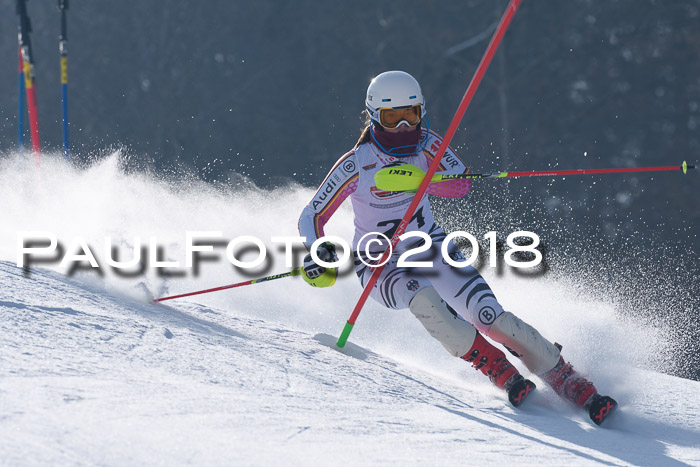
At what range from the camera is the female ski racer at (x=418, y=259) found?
11.3 feet

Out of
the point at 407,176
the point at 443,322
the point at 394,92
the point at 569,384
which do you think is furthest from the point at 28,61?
the point at 569,384

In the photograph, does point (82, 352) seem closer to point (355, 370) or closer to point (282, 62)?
point (355, 370)

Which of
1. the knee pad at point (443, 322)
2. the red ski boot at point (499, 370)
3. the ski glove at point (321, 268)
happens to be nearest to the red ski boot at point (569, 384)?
the red ski boot at point (499, 370)

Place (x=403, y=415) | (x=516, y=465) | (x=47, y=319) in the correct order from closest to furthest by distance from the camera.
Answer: (x=516, y=465) < (x=403, y=415) < (x=47, y=319)

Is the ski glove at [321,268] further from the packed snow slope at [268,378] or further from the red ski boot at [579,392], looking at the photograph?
the red ski boot at [579,392]

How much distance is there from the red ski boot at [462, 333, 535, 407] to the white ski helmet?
Result: 1033mm

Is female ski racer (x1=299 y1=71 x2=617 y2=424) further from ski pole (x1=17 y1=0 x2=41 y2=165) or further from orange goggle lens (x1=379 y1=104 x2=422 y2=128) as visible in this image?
ski pole (x1=17 y1=0 x2=41 y2=165)

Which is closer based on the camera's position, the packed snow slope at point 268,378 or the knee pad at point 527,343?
the packed snow slope at point 268,378

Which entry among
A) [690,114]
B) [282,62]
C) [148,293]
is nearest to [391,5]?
[282,62]

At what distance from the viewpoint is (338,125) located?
66.9ft

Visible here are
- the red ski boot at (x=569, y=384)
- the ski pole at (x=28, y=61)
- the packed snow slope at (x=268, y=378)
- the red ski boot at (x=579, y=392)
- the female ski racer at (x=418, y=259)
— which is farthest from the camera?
the ski pole at (x=28, y=61)

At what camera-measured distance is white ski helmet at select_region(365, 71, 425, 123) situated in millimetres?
3672

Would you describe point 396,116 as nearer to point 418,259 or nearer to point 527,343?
point 418,259

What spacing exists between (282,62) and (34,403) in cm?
2048
